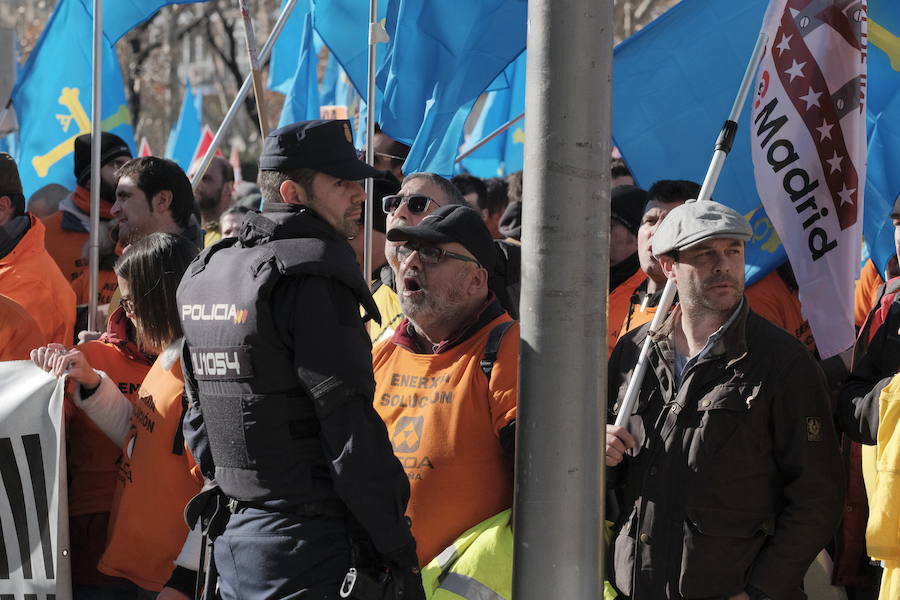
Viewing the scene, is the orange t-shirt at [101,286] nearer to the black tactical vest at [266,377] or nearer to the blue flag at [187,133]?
the black tactical vest at [266,377]

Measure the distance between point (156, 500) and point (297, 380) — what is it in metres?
1.19

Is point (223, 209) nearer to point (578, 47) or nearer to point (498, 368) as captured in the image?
point (498, 368)

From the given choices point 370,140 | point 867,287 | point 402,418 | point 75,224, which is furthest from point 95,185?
point 867,287

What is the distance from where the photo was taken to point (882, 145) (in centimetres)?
533

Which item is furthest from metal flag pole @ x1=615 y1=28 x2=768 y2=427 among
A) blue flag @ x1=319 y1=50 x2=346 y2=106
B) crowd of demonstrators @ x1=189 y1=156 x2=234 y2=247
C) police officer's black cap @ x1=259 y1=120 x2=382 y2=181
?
blue flag @ x1=319 y1=50 x2=346 y2=106

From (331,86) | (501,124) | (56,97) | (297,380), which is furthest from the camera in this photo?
(331,86)

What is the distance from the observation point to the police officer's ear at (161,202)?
5750 millimetres

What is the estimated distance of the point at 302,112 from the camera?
7645 millimetres

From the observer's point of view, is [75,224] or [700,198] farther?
[75,224]

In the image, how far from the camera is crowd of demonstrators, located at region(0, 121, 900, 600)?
3186 mm

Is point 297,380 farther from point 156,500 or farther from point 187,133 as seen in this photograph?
point 187,133

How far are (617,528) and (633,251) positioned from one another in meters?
1.84

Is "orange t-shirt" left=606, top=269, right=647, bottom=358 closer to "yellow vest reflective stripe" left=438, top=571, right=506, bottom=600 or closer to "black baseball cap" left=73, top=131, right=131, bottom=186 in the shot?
"yellow vest reflective stripe" left=438, top=571, right=506, bottom=600

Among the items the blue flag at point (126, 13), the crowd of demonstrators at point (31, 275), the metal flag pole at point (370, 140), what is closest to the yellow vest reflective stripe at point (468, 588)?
the metal flag pole at point (370, 140)
